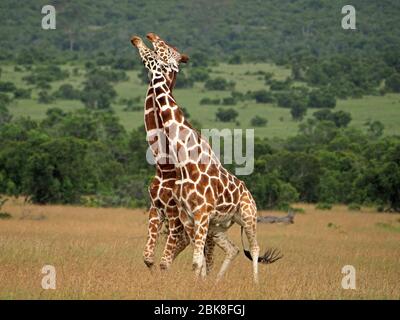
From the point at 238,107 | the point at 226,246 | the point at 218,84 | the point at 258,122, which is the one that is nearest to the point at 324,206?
the point at 226,246

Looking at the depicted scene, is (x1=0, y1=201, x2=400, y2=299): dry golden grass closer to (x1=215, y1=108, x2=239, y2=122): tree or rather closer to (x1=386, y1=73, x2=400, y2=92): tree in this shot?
(x1=215, y1=108, x2=239, y2=122): tree

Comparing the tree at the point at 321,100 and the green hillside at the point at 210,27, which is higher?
the green hillside at the point at 210,27

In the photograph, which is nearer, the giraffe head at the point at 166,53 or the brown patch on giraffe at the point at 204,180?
the brown patch on giraffe at the point at 204,180

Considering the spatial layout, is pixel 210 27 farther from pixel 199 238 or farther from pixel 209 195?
pixel 199 238

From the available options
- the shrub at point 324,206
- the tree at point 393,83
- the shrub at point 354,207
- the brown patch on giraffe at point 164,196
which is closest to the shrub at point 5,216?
the shrub at point 324,206

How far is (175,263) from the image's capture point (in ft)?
47.4

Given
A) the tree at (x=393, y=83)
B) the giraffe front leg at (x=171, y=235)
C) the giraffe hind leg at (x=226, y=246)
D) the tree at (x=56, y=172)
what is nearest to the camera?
the giraffe front leg at (x=171, y=235)

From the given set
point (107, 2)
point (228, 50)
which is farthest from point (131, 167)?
point (107, 2)

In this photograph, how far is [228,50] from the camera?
114 m

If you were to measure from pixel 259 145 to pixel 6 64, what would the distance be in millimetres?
53598

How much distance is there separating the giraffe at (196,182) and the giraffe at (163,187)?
13 centimetres

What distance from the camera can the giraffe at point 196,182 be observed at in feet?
36.4

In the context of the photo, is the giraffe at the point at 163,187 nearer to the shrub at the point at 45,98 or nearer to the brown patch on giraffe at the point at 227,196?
the brown patch on giraffe at the point at 227,196
